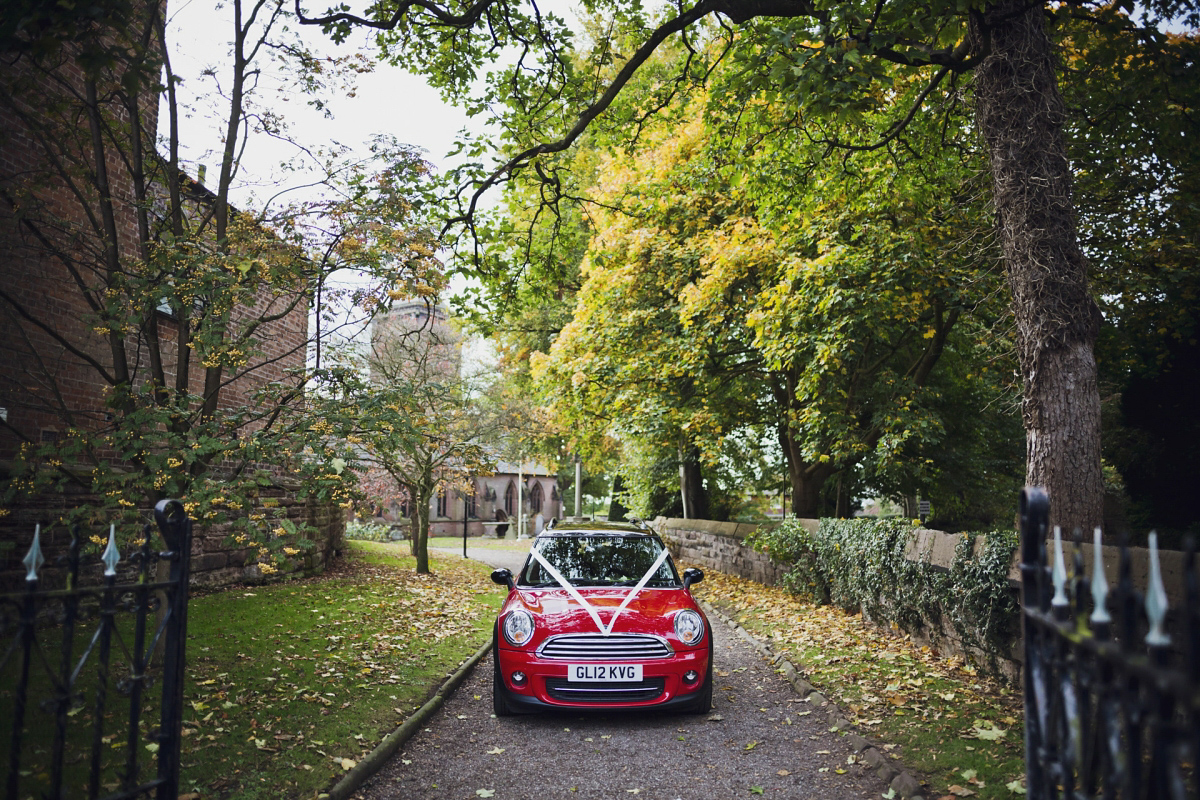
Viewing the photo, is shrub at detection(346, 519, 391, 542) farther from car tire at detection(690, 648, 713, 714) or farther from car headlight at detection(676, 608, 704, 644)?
car headlight at detection(676, 608, 704, 644)

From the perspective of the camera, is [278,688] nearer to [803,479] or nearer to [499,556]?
[803,479]

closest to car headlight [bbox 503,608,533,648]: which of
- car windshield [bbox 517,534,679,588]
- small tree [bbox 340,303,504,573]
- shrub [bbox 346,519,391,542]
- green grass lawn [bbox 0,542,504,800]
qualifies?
car windshield [bbox 517,534,679,588]

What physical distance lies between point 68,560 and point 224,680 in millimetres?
4473

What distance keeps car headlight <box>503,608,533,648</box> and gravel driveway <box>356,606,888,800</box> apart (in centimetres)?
76

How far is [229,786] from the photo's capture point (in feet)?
15.1

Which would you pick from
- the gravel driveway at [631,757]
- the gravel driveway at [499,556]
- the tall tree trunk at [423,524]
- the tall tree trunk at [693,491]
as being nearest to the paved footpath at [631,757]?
the gravel driveway at [631,757]

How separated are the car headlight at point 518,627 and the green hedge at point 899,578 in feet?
13.4

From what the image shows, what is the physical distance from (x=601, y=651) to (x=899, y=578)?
4.49 metres

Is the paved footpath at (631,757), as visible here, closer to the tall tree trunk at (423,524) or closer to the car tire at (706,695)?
Answer: the car tire at (706,695)

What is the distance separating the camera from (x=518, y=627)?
21.2 ft

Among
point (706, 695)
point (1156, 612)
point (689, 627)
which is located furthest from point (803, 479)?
point (1156, 612)

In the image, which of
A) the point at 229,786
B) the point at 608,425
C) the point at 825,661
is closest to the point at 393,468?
the point at 608,425

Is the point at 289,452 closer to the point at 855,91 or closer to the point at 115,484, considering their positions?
the point at 115,484

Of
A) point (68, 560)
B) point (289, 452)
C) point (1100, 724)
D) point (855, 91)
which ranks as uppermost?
point (855, 91)
